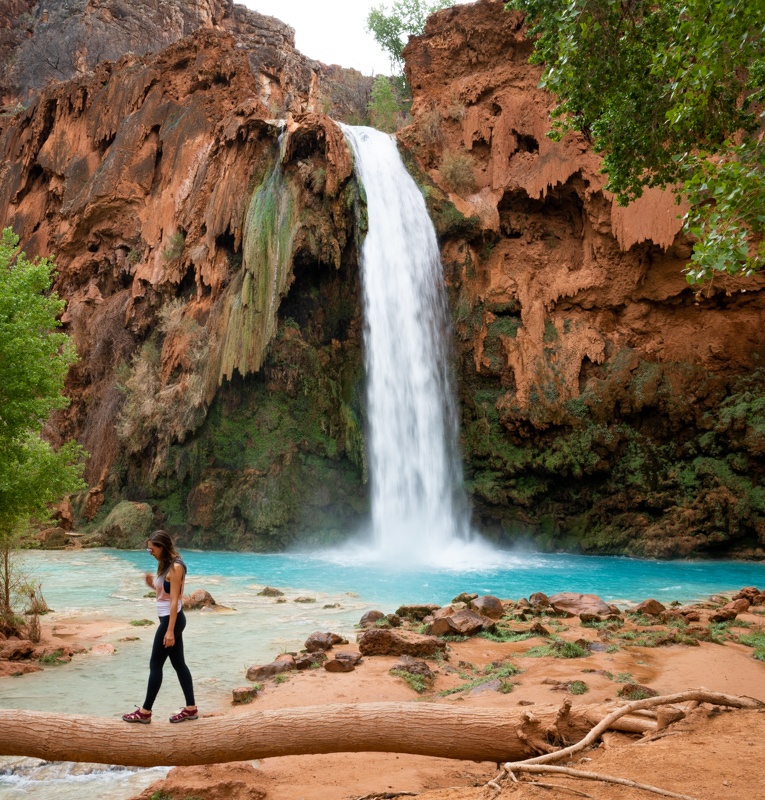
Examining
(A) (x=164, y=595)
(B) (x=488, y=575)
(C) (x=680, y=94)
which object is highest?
(C) (x=680, y=94)

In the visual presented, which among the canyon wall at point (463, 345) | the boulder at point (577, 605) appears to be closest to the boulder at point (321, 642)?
the boulder at point (577, 605)

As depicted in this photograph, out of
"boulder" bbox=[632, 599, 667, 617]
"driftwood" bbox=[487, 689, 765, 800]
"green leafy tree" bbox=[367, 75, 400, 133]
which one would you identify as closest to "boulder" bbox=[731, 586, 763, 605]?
"boulder" bbox=[632, 599, 667, 617]

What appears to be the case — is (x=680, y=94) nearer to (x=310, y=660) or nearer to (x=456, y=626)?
(x=456, y=626)

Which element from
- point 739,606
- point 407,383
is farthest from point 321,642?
point 407,383

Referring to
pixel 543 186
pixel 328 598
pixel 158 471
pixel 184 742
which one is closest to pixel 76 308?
pixel 158 471

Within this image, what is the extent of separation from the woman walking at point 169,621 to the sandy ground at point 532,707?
0.56 meters

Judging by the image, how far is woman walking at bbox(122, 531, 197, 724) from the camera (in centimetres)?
516

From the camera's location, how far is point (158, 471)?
77.1 ft

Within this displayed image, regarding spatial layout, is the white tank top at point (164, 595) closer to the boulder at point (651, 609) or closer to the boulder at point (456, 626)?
the boulder at point (456, 626)

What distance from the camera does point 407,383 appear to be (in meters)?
23.2

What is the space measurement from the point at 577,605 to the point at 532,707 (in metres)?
7.18

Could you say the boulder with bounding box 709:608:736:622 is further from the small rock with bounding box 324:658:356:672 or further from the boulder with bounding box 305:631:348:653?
the small rock with bounding box 324:658:356:672

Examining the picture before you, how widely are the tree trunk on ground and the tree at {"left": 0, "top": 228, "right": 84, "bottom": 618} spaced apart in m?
5.31

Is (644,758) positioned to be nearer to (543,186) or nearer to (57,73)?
(543,186)
